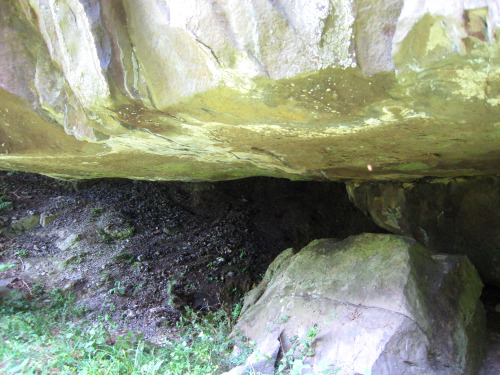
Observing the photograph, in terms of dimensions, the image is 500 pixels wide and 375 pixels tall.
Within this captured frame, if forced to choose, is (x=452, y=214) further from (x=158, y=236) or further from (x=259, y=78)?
(x=158, y=236)

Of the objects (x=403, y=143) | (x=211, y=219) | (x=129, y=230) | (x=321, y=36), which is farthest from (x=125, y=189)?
(x=321, y=36)

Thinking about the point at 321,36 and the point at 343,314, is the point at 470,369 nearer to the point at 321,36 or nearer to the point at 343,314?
the point at 343,314

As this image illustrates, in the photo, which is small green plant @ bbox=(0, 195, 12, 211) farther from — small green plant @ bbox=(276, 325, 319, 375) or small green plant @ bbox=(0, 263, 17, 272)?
small green plant @ bbox=(276, 325, 319, 375)

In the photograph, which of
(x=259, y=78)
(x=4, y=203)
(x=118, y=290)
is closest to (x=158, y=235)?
(x=118, y=290)

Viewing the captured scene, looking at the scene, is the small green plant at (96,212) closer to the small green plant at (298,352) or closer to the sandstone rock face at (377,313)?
the sandstone rock face at (377,313)

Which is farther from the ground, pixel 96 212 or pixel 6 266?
pixel 96 212

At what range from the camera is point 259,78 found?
174 cm

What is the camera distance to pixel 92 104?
85.7 inches

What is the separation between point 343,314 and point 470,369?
0.91 m

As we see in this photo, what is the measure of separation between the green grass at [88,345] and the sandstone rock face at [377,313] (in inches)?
13.7

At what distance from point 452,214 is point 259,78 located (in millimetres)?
3240

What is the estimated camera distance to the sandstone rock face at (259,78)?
5.03 feet

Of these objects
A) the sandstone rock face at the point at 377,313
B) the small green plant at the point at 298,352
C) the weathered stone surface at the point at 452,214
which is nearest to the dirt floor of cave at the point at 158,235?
the weathered stone surface at the point at 452,214

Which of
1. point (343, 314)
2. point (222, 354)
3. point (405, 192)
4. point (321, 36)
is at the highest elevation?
point (321, 36)
